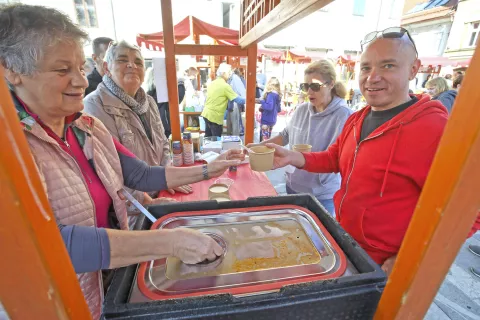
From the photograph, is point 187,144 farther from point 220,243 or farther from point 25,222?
point 25,222

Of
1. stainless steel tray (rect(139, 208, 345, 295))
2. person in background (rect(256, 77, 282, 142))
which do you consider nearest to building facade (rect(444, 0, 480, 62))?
person in background (rect(256, 77, 282, 142))

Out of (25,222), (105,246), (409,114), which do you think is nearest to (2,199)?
(25,222)

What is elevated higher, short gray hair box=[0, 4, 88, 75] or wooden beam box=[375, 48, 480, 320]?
short gray hair box=[0, 4, 88, 75]

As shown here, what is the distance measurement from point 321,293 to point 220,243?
412mm

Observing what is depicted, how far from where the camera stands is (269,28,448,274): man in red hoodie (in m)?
1.20

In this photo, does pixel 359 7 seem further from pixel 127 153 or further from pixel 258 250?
pixel 258 250

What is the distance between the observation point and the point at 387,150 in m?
1.29

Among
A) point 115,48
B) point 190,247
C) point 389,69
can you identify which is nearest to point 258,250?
point 190,247

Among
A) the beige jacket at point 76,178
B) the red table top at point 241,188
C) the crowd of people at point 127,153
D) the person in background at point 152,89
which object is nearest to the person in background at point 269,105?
the person in background at point 152,89

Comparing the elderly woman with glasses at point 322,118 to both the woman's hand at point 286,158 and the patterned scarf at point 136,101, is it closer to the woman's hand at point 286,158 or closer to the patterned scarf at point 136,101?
the woman's hand at point 286,158

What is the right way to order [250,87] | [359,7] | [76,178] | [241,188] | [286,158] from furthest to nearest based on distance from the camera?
[359,7] → [250,87] → [241,188] → [286,158] → [76,178]

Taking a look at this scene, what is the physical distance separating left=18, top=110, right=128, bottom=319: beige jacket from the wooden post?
172 cm

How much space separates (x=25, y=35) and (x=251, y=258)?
1170 millimetres

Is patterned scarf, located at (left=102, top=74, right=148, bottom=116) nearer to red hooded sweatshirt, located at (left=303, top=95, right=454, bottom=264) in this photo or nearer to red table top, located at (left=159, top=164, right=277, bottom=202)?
red table top, located at (left=159, top=164, right=277, bottom=202)
